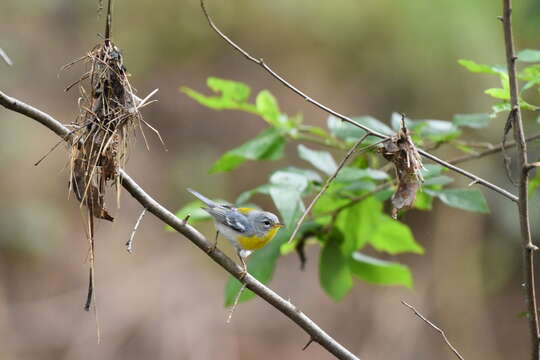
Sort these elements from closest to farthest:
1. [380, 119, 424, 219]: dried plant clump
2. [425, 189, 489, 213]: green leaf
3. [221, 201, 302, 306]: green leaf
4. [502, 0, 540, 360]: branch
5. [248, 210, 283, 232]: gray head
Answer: [502, 0, 540, 360]: branch
[380, 119, 424, 219]: dried plant clump
[425, 189, 489, 213]: green leaf
[221, 201, 302, 306]: green leaf
[248, 210, 283, 232]: gray head

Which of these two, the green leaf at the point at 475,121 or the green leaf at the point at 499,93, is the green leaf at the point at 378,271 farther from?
the green leaf at the point at 499,93

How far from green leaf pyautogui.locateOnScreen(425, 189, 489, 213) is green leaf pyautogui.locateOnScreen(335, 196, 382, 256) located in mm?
250

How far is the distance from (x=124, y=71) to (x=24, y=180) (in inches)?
209

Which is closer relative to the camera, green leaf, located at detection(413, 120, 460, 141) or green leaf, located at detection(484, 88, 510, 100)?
green leaf, located at detection(484, 88, 510, 100)

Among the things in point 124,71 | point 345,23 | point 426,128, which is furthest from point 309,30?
point 124,71

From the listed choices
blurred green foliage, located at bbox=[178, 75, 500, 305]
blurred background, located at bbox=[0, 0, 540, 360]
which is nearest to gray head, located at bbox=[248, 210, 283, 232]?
blurred green foliage, located at bbox=[178, 75, 500, 305]

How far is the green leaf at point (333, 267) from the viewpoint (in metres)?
2.76

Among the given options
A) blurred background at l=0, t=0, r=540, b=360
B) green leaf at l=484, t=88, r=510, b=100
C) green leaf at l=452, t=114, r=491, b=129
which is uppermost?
green leaf at l=484, t=88, r=510, b=100

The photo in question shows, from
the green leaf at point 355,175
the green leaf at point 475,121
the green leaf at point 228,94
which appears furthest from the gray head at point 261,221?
the green leaf at point 475,121

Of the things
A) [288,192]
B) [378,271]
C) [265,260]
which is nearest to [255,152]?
[288,192]

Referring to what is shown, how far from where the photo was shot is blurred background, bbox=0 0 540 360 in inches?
256

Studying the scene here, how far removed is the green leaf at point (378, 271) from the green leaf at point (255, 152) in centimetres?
60

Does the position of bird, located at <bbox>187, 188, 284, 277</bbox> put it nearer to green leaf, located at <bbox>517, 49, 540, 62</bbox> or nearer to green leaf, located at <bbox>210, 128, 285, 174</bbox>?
green leaf, located at <bbox>210, 128, 285, 174</bbox>

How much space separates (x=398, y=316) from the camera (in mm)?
7129
